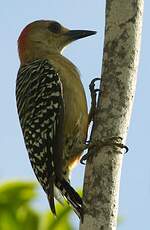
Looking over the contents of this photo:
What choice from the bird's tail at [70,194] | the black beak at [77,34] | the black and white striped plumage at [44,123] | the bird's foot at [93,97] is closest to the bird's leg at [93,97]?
the bird's foot at [93,97]

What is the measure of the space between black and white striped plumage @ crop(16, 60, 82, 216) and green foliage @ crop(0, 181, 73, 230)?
705mm

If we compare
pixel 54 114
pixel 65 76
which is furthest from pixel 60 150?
pixel 65 76

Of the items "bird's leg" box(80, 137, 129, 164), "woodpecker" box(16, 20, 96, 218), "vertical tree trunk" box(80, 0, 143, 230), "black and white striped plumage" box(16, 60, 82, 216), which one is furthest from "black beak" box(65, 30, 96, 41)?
"bird's leg" box(80, 137, 129, 164)

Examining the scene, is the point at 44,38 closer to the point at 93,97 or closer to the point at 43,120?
the point at 43,120

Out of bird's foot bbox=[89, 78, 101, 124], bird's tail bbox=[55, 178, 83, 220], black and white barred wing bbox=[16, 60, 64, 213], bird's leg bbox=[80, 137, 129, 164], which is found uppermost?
bird's leg bbox=[80, 137, 129, 164]

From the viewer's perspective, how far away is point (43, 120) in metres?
5.76

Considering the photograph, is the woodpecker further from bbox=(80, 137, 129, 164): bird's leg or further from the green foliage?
bbox=(80, 137, 129, 164): bird's leg

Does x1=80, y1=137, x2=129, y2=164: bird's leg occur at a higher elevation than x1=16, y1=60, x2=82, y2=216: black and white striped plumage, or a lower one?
higher

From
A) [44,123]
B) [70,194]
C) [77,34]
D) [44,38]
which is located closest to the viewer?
[70,194]

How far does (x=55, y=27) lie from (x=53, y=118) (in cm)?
192

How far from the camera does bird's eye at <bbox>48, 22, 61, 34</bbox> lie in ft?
23.7

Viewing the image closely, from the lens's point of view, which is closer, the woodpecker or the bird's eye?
the woodpecker

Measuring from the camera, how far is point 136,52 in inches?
166

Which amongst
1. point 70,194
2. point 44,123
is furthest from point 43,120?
point 70,194
